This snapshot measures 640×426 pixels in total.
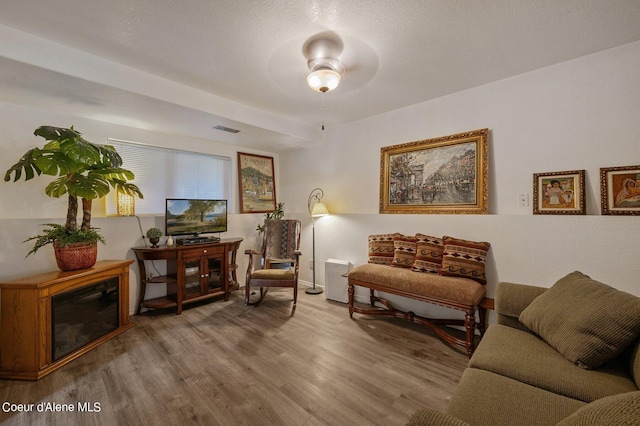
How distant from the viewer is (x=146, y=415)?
5.49 ft

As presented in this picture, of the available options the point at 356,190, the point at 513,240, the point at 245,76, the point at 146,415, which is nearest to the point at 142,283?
the point at 146,415

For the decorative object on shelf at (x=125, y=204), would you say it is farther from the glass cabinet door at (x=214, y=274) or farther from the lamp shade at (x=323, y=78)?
the lamp shade at (x=323, y=78)

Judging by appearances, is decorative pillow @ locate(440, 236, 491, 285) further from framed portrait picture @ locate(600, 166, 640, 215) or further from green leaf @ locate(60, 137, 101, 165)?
green leaf @ locate(60, 137, 101, 165)

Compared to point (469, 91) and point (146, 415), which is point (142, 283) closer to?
point (146, 415)

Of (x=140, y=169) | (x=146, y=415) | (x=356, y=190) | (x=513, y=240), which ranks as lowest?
(x=146, y=415)

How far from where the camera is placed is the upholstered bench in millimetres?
2365

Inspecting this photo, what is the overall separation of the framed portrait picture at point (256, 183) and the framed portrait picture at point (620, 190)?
168 inches

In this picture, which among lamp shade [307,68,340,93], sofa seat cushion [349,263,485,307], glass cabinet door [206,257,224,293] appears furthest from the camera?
glass cabinet door [206,257,224,293]

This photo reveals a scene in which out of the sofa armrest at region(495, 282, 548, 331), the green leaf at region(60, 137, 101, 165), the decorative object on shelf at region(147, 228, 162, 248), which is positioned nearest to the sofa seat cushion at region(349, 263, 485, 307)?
the sofa armrest at region(495, 282, 548, 331)

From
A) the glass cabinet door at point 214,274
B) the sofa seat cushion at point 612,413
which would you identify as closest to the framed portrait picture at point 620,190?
the sofa seat cushion at point 612,413

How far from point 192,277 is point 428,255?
3.02m

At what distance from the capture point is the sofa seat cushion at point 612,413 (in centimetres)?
61

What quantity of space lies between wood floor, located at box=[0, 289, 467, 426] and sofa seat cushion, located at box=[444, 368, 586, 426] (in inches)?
25.8

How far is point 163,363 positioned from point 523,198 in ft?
12.0
